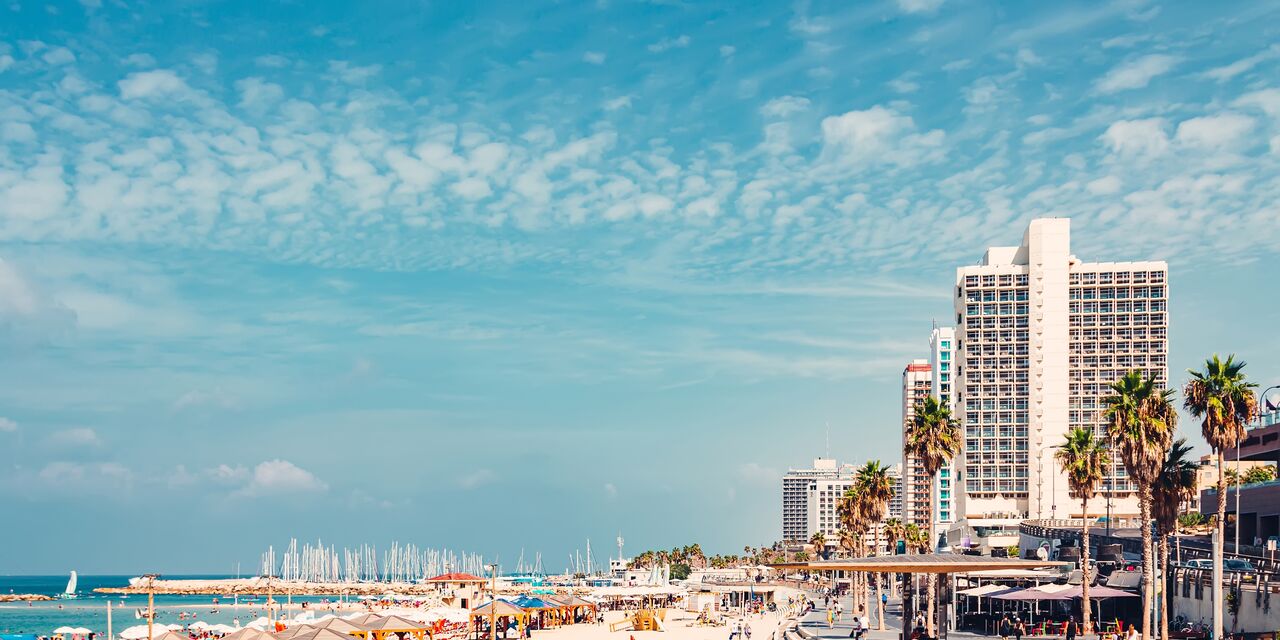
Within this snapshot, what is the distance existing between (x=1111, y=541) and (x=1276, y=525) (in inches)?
471

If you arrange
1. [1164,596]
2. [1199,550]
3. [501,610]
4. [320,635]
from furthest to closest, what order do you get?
1. [501,610]
2. [1199,550]
3. [320,635]
4. [1164,596]

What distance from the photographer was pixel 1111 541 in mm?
57750

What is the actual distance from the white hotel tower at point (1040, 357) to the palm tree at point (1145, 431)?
95.7 metres

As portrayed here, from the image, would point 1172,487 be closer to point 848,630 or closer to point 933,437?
point 933,437

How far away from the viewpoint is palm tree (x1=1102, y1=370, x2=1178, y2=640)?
129 feet

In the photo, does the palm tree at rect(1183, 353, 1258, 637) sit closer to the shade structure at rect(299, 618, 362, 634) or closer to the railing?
the railing

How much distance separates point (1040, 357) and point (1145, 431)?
103 m

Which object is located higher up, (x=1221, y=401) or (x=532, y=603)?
(x=1221, y=401)

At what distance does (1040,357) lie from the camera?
452ft

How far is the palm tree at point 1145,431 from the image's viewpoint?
39438mm

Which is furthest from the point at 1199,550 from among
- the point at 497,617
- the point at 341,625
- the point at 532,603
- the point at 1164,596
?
the point at 341,625

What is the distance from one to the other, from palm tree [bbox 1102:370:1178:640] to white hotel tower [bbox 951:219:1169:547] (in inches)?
3767

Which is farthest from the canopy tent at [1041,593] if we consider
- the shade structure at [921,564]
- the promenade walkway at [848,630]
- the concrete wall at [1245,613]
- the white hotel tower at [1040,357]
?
the white hotel tower at [1040,357]

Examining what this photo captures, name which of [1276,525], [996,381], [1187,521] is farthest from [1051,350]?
[1276,525]
